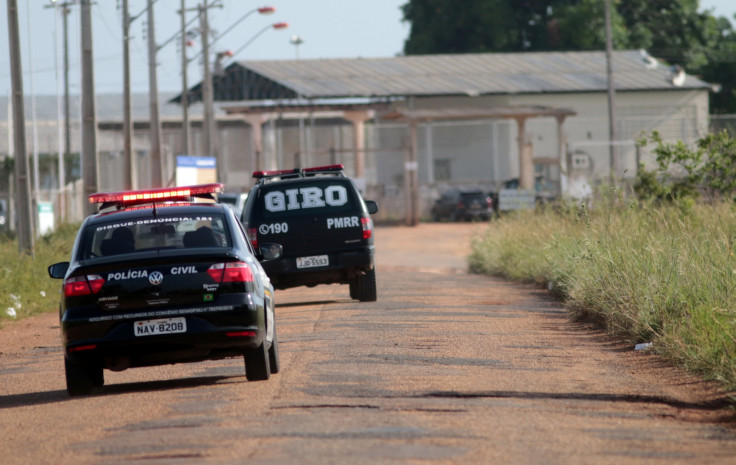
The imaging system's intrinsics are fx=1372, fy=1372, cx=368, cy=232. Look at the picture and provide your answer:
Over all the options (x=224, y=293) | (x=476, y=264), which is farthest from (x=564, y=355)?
(x=476, y=264)

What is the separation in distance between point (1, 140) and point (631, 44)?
1405 inches

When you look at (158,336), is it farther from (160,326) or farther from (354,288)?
(354,288)

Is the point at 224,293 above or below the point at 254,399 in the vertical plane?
above

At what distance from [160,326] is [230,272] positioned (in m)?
0.65

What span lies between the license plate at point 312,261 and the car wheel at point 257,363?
309 inches

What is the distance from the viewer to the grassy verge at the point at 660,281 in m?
11.0

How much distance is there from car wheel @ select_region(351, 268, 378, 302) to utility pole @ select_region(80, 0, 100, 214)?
1073 centimetres

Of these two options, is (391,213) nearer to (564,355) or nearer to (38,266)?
(38,266)

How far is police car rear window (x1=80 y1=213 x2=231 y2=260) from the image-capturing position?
10.5 metres

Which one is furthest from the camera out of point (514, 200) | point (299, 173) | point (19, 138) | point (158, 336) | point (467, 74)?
point (467, 74)

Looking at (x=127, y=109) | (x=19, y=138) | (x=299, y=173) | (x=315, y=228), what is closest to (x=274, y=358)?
(x=315, y=228)

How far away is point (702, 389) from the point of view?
388 inches

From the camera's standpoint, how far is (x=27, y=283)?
22062 mm

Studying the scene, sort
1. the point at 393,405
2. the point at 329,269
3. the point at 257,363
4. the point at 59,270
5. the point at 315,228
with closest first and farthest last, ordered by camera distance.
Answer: the point at 393,405, the point at 257,363, the point at 59,270, the point at 329,269, the point at 315,228
